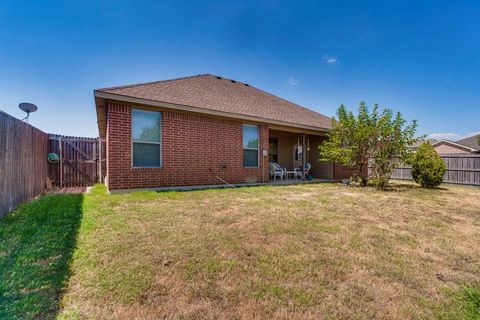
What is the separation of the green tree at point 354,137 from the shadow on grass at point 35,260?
9885mm

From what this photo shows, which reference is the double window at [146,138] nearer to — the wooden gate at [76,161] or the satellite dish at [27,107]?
the wooden gate at [76,161]

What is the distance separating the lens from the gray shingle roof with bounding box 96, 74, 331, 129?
7.49 meters

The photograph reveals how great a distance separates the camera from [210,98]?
934 centimetres

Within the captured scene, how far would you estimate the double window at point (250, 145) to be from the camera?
9602 mm

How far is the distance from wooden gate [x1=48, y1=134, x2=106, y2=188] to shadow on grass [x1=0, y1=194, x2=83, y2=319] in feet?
19.2

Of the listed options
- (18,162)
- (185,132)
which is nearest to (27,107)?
(18,162)

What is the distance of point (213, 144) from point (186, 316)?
718 centimetres

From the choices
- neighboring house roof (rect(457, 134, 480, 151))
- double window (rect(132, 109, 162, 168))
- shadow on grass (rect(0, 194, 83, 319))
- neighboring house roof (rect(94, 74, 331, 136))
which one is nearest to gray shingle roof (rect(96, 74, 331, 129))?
neighboring house roof (rect(94, 74, 331, 136))

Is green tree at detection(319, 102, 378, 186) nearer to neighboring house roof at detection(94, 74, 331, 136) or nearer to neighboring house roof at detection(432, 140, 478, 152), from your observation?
neighboring house roof at detection(94, 74, 331, 136)

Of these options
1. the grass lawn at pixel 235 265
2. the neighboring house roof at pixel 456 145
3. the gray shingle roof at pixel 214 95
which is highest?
the gray shingle roof at pixel 214 95

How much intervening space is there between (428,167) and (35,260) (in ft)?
43.8

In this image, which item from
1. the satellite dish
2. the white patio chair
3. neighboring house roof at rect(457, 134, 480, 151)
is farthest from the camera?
neighboring house roof at rect(457, 134, 480, 151)

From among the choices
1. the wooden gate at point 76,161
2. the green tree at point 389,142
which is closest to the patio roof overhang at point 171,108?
the wooden gate at point 76,161

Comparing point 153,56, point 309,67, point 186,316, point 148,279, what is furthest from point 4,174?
point 309,67
